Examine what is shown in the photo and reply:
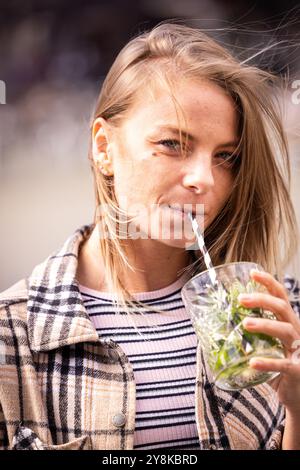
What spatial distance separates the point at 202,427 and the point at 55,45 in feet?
2.39

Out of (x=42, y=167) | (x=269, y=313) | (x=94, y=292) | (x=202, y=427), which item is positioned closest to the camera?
(x=269, y=313)

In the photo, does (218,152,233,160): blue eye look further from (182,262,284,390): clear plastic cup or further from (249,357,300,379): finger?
(249,357,300,379): finger

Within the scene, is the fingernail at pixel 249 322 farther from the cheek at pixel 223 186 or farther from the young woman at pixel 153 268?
the cheek at pixel 223 186

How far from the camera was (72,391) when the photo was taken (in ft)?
3.12

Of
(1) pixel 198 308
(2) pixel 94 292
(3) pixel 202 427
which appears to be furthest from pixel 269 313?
(2) pixel 94 292

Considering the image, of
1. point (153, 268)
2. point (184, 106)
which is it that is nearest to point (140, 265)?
point (153, 268)

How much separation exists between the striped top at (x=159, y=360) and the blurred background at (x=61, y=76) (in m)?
0.21

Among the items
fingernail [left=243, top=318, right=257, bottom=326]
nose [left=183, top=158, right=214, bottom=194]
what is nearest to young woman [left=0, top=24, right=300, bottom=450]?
nose [left=183, top=158, right=214, bottom=194]

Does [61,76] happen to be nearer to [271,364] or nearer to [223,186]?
[223,186]

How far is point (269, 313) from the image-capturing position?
0.82 metres

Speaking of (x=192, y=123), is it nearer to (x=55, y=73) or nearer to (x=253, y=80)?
(x=253, y=80)

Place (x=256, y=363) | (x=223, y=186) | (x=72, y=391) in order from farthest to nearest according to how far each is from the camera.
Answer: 1. (x=223, y=186)
2. (x=72, y=391)
3. (x=256, y=363)

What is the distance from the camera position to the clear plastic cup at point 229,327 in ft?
2.55

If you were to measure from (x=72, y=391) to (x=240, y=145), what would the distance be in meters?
0.49
